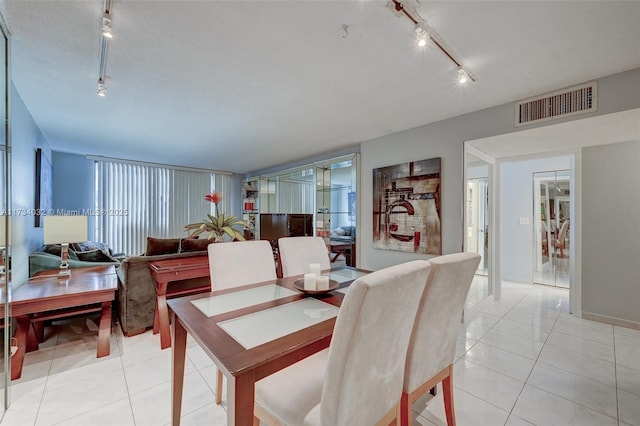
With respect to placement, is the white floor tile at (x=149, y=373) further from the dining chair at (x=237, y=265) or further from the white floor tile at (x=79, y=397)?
the dining chair at (x=237, y=265)

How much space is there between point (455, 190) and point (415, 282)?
238 cm

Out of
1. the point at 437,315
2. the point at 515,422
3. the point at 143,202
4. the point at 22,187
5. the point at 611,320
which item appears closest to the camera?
the point at 437,315

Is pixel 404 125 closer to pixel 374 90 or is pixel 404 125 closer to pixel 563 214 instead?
pixel 374 90

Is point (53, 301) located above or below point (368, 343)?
below

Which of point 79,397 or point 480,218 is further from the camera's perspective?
point 480,218

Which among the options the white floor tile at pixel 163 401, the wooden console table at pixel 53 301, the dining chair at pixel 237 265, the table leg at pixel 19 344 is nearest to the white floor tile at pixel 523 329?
the dining chair at pixel 237 265

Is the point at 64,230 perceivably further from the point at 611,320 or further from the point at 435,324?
the point at 611,320

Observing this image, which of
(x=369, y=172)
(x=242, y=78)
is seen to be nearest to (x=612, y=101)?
(x=369, y=172)

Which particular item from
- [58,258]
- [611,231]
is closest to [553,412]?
[611,231]

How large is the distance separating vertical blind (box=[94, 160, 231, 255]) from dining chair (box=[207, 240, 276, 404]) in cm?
480

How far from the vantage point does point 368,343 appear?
0.88 metres

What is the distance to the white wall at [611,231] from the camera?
9.30 ft

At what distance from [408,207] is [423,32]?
2.14 meters

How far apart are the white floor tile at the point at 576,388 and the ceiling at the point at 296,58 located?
2.34 metres
